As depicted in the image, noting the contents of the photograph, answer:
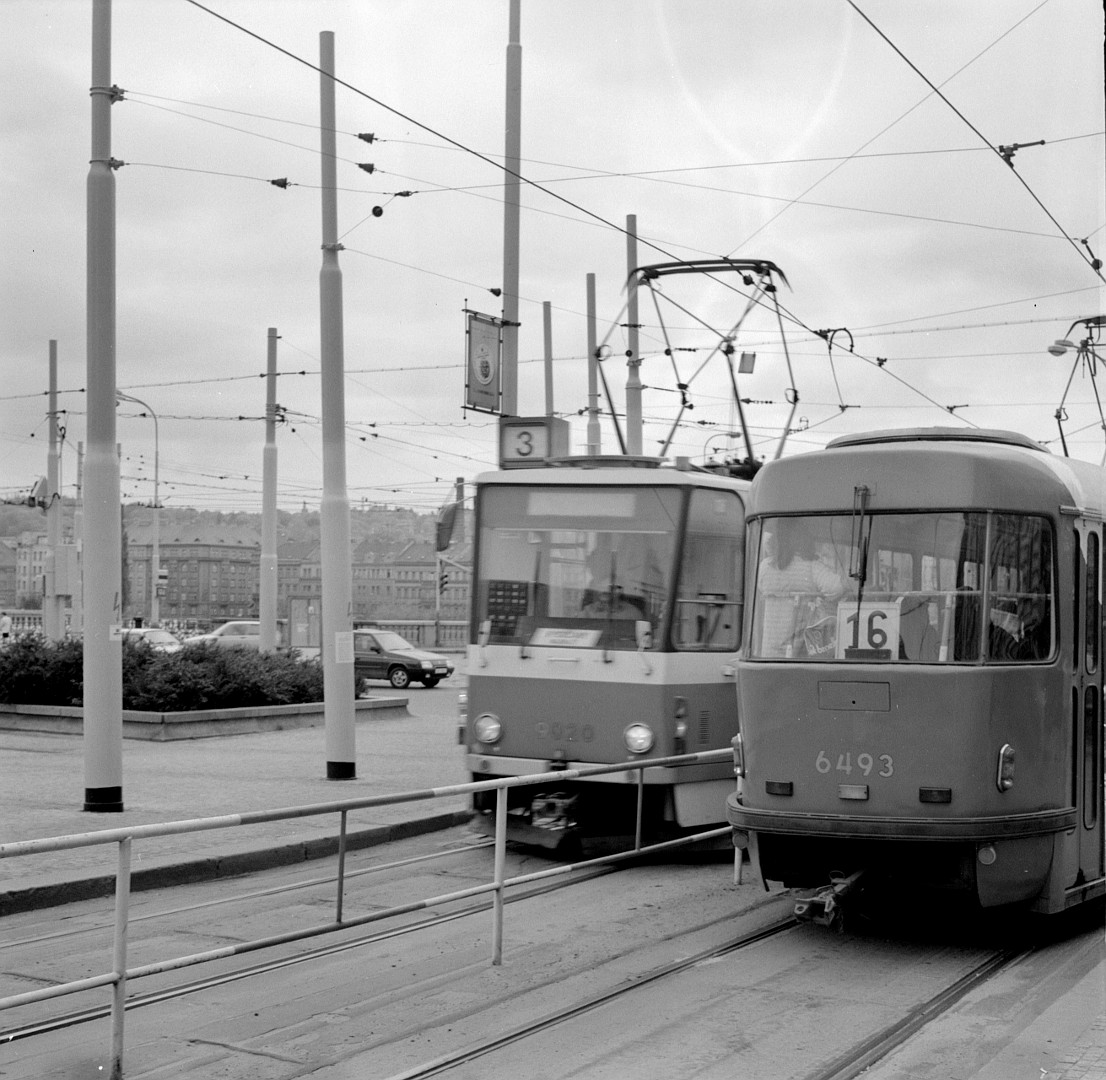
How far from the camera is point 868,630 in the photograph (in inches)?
340

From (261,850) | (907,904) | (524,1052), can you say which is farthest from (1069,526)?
(261,850)

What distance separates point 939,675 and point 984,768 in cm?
54

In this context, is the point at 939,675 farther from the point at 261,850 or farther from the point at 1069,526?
the point at 261,850

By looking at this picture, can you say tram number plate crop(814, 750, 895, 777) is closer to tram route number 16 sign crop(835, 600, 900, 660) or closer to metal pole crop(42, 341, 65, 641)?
tram route number 16 sign crop(835, 600, 900, 660)

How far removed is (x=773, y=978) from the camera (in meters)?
7.93

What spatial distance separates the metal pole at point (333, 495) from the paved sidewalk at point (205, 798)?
670 millimetres

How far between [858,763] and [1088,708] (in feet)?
5.09

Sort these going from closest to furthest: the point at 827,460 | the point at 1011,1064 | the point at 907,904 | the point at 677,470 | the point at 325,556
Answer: the point at 1011,1064
the point at 827,460
the point at 907,904
the point at 677,470
the point at 325,556

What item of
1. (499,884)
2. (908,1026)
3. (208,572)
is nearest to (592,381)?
(499,884)

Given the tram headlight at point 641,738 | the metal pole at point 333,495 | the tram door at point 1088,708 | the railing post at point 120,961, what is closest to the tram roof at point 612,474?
the tram headlight at point 641,738

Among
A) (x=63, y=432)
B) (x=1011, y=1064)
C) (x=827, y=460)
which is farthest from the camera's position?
(x=63, y=432)

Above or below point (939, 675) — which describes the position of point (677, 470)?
above

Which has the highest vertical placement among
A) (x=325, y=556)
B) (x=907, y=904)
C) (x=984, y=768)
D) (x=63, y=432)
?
(x=63, y=432)

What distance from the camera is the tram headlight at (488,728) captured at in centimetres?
1230
